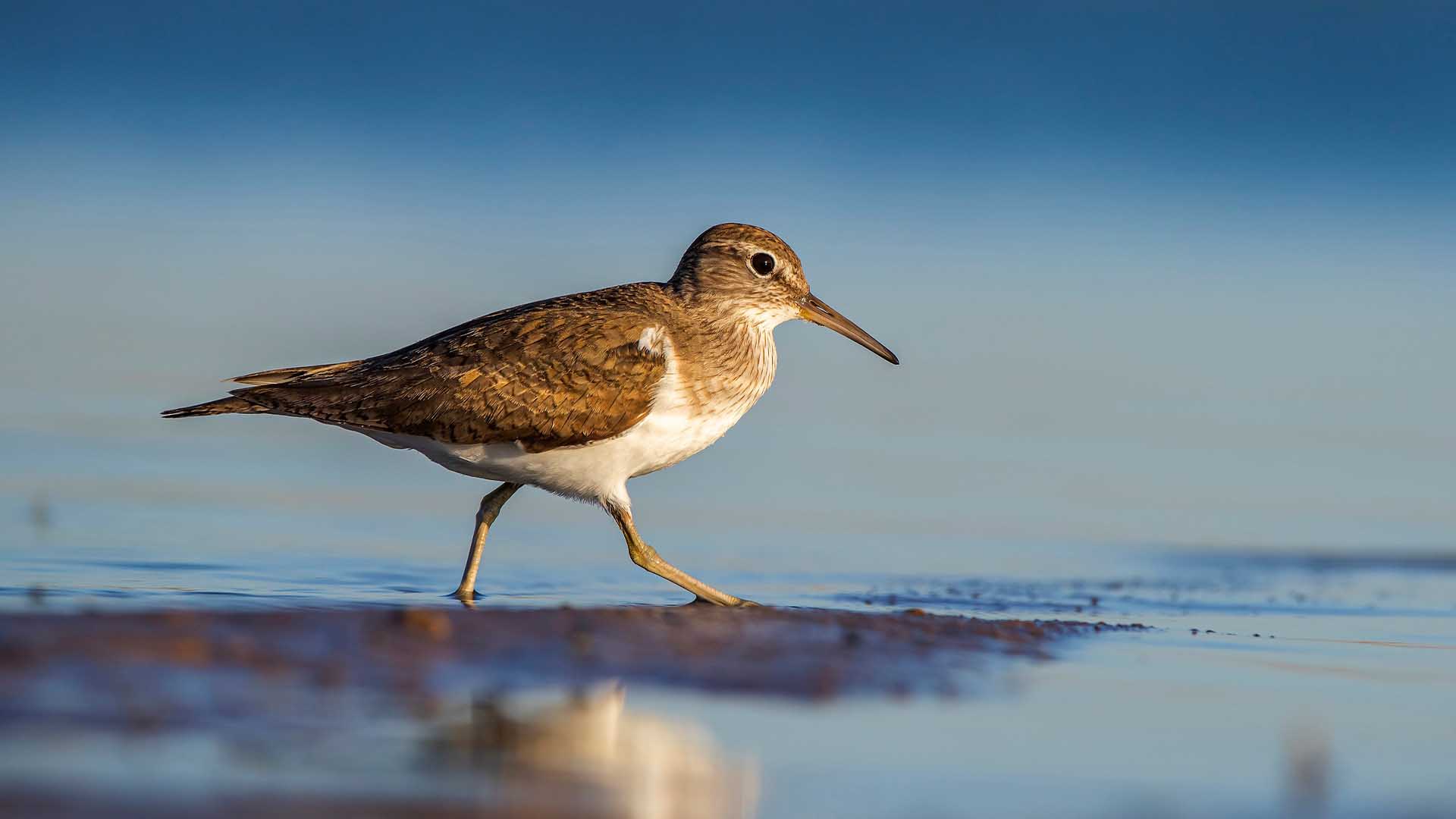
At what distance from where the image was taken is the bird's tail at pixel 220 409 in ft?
32.5

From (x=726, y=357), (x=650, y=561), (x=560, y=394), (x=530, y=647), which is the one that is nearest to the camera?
(x=530, y=647)

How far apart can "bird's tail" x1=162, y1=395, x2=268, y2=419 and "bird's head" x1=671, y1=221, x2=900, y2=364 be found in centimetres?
Result: 292

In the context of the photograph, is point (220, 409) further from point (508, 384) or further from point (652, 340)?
point (652, 340)

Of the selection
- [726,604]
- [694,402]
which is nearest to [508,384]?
[694,402]

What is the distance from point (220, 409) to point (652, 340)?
273cm

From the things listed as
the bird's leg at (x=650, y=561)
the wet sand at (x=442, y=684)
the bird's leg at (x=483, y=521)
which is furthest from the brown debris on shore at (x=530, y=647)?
the bird's leg at (x=483, y=521)

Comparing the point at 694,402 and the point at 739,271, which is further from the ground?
the point at 739,271

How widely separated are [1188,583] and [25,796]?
31.2ft

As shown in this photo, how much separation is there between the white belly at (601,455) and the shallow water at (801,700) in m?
0.86

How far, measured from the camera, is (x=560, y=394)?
9.59m

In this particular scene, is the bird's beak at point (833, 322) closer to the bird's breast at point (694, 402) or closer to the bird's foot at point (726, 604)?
the bird's breast at point (694, 402)

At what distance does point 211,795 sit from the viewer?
4.70 meters

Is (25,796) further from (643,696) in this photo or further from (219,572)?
(219,572)

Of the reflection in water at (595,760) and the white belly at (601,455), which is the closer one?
the reflection in water at (595,760)
